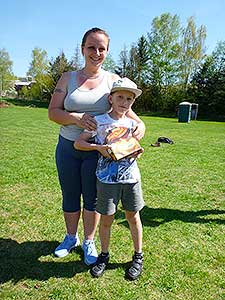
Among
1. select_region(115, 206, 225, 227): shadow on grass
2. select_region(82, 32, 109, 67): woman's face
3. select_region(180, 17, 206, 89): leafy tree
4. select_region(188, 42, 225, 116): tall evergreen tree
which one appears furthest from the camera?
select_region(180, 17, 206, 89): leafy tree

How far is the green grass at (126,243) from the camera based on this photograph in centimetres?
251

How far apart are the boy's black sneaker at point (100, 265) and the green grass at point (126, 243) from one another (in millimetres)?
53

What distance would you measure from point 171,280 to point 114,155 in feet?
3.98

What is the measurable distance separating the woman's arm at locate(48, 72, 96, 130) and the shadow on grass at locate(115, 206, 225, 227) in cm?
178

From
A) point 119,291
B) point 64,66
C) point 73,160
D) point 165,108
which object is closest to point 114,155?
point 73,160

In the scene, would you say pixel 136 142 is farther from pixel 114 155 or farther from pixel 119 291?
pixel 119 291

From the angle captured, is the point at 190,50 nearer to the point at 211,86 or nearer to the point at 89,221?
the point at 211,86

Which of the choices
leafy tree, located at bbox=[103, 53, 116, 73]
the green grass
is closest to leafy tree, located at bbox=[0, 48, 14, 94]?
leafy tree, located at bbox=[103, 53, 116, 73]

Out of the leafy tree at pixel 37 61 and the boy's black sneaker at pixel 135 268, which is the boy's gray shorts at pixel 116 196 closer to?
the boy's black sneaker at pixel 135 268

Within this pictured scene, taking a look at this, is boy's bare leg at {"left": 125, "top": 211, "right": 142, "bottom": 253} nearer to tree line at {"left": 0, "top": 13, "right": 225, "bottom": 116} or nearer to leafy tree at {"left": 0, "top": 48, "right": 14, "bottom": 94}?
tree line at {"left": 0, "top": 13, "right": 225, "bottom": 116}

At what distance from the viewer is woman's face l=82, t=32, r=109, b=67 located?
243 centimetres

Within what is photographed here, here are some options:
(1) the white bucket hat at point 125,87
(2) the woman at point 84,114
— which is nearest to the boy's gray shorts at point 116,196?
(2) the woman at point 84,114

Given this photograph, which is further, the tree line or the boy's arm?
the tree line

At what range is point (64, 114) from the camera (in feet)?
8.07
